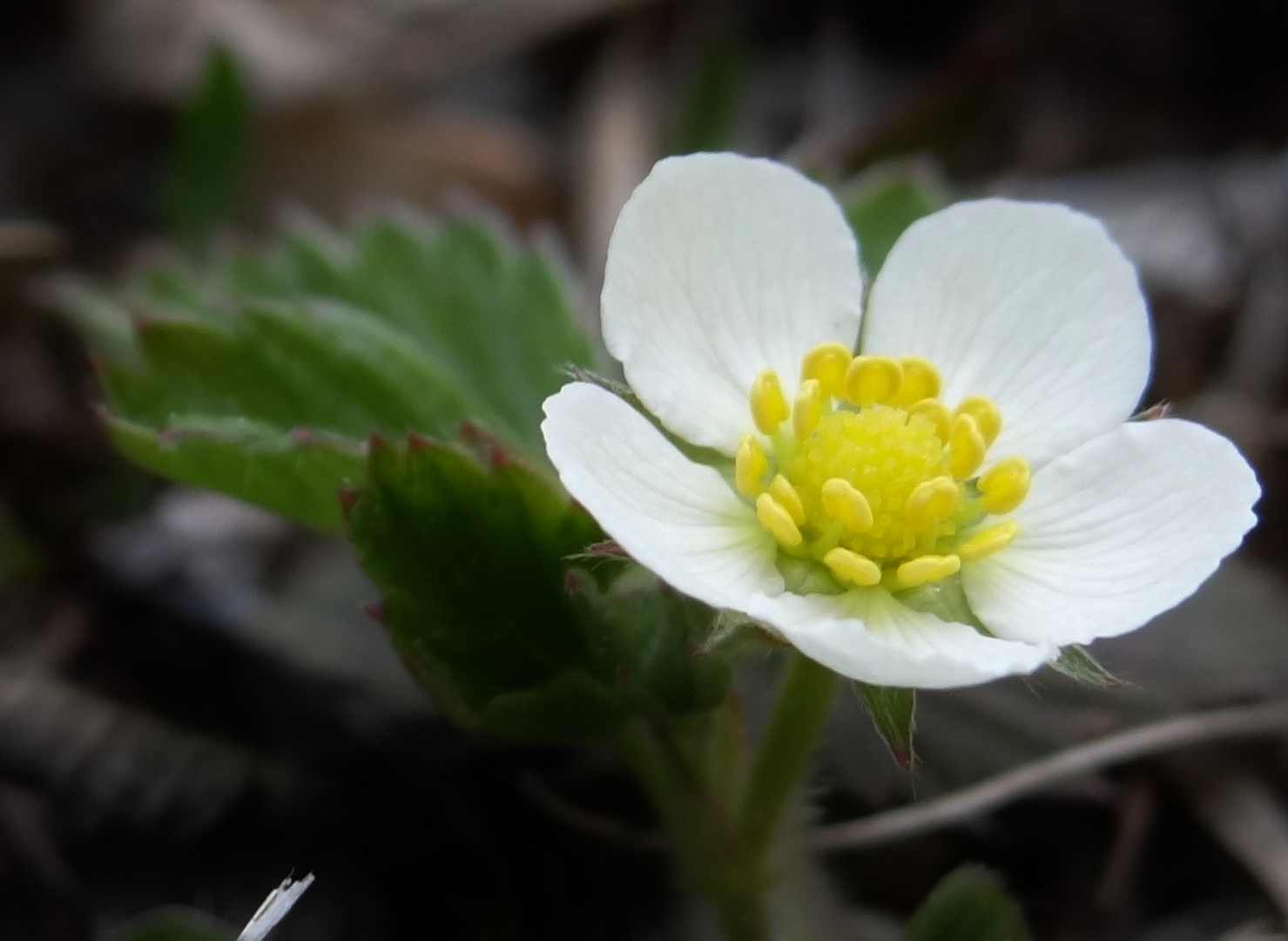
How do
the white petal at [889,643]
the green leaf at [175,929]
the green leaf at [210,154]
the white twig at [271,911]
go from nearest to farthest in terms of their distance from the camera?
the white petal at [889,643] < the white twig at [271,911] < the green leaf at [175,929] < the green leaf at [210,154]

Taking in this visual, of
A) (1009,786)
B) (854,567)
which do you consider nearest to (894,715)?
(854,567)

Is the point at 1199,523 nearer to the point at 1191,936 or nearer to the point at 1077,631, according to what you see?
the point at 1077,631

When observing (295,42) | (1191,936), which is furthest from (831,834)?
(295,42)

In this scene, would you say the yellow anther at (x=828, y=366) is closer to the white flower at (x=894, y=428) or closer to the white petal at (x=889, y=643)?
the white flower at (x=894, y=428)

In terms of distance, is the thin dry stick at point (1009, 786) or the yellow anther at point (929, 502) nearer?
the yellow anther at point (929, 502)

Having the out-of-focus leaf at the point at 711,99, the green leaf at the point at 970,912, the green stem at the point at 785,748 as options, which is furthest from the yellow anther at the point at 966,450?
the out-of-focus leaf at the point at 711,99

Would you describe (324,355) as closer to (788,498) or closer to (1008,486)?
(788,498)

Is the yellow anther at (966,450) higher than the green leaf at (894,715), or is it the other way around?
the yellow anther at (966,450)
